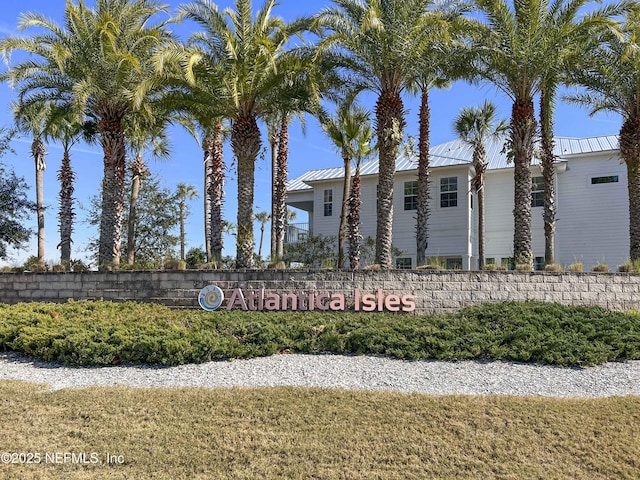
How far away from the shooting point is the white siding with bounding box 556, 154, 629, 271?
70.9ft

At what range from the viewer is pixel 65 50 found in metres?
15.8

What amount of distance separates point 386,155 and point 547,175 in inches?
237

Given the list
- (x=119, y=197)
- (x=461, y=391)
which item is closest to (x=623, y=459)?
(x=461, y=391)

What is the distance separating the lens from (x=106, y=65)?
1602 cm

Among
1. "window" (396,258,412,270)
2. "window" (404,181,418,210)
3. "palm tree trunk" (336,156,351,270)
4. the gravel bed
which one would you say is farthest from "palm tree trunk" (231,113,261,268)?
"window" (404,181,418,210)

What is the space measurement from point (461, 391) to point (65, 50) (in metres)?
14.8

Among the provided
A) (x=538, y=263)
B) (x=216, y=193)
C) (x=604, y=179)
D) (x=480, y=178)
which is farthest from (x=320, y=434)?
(x=604, y=179)

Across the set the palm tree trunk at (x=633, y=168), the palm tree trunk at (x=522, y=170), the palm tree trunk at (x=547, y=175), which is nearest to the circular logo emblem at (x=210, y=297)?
the palm tree trunk at (x=522, y=170)

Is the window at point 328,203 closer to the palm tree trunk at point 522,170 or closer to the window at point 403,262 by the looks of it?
the window at point 403,262

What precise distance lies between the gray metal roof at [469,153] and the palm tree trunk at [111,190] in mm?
11332

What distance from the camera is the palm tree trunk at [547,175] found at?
56.5 feet

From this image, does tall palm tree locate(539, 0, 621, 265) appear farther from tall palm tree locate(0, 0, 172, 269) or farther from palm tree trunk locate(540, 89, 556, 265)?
tall palm tree locate(0, 0, 172, 269)

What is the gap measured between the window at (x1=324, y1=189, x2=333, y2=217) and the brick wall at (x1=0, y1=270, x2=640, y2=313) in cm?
1341

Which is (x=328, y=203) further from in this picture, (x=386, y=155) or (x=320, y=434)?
(x=320, y=434)
